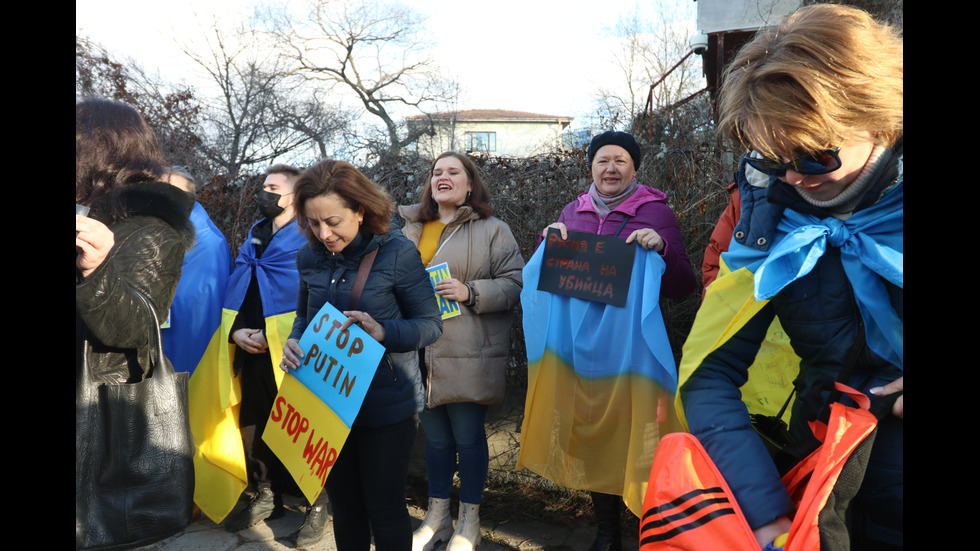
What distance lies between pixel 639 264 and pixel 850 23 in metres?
1.70

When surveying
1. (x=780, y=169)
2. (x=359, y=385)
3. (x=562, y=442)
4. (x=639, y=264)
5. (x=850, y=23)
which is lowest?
(x=562, y=442)

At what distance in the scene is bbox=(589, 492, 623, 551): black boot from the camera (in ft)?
9.95

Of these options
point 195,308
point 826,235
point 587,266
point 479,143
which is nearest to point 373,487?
point 587,266

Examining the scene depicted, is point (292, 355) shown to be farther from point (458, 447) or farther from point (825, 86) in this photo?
point (825, 86)

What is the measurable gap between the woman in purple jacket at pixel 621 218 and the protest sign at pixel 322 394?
120cm

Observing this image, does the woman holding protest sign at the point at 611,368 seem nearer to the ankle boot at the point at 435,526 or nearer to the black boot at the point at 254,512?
the ankle boot at the point at 435,526

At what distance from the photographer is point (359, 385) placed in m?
2.34

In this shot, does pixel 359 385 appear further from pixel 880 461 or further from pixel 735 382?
pixel 880 461

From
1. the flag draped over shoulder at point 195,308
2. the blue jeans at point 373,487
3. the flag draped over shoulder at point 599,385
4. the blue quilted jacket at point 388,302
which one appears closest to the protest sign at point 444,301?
the flag draped over shoulder at point 599,385

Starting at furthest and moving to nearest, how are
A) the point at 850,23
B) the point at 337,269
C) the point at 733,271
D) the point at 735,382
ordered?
the point at 337,269
the point at 733,271
the point at 735,382
the point at 850,23

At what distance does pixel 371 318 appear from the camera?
7.97 feet

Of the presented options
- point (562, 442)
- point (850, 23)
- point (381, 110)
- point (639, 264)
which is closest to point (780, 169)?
point (850, 23)

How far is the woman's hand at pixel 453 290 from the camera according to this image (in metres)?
3.17

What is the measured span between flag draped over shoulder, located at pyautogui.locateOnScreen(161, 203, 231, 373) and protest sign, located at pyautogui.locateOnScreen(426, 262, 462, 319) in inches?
55.3
